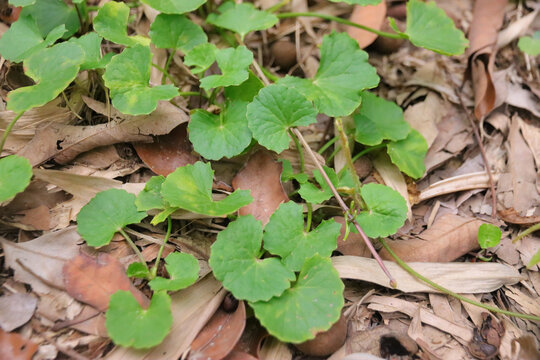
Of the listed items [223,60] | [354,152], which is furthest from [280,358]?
[223,60]

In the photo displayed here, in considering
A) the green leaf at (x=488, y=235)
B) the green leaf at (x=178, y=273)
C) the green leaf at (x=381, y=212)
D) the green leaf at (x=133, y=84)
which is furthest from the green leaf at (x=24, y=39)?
the green leaf at (x=488, y=235)

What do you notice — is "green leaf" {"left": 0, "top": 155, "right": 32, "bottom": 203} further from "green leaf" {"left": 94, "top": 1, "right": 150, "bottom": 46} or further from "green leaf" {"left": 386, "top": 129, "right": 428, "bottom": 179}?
"green leaf" {"left": 386, "top": 129, "right": 428, "bottom": 179}

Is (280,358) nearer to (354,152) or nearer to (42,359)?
(42,359)

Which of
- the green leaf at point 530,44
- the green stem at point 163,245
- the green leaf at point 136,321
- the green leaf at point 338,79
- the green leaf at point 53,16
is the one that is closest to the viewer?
the green leaf at point 136,321

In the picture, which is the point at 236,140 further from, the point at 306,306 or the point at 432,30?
the point at 432,30

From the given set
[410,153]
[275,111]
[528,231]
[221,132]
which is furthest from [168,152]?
[528,231]

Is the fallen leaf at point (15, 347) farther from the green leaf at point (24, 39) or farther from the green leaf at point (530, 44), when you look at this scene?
the green leaf at point (530, 44)
